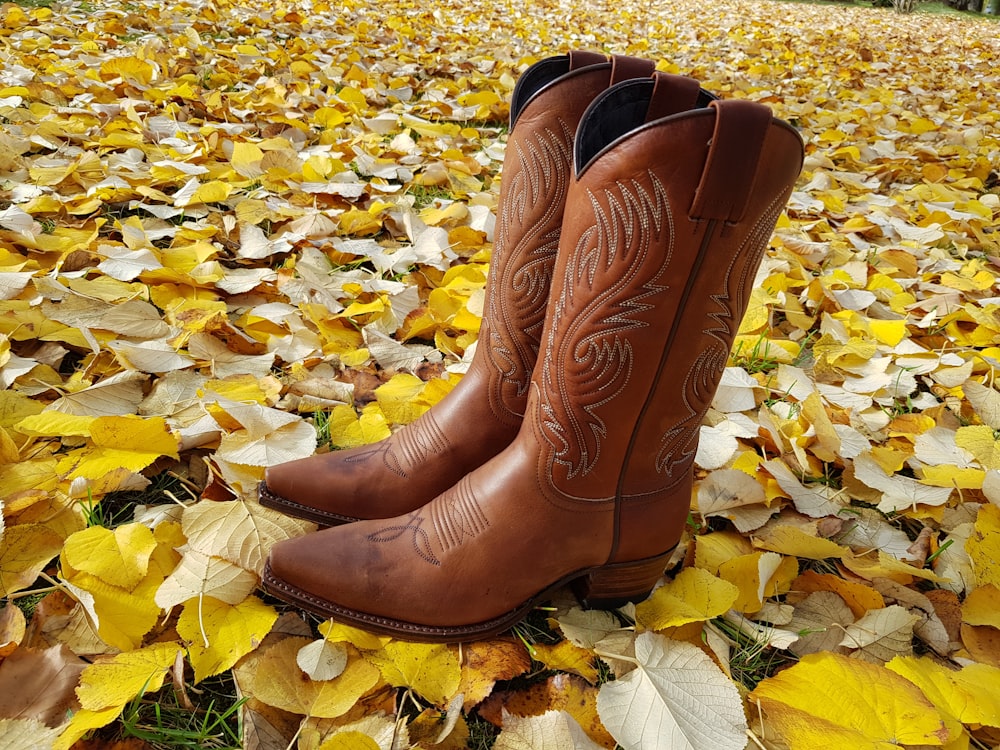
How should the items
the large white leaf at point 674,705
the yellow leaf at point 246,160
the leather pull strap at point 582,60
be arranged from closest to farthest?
the large white leaf at point 674,705 < the leather pull strap at point 582,60 < the yellow leaf at point 246,160

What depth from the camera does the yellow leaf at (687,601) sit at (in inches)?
35.4

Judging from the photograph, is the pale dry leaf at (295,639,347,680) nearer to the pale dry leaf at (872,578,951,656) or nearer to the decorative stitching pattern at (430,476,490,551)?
the decorative stitching pattern at (430,476,490,551)

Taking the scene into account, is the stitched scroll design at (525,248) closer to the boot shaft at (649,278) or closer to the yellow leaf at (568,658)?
the boot shaft at (649,278)

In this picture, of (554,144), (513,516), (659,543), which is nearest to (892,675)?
(659,543)

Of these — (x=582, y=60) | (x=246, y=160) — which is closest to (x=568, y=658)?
(x=582, y=60)

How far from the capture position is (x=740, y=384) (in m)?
1.36

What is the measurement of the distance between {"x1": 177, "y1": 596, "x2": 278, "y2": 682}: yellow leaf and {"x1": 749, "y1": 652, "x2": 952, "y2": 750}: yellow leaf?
2.06 ft

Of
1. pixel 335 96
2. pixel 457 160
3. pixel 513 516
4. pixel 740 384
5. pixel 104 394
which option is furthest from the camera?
pixel 335 96

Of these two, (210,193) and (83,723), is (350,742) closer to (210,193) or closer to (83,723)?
(83,723)

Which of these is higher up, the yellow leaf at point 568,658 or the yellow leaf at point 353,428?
the yellow leaf at point 353,428

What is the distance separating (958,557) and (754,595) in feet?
1.21

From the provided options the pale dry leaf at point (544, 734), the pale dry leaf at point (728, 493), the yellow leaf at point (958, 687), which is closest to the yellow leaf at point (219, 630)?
the pale dry leaf at point (544, 734)

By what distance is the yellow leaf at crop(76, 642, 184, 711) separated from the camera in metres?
0.72

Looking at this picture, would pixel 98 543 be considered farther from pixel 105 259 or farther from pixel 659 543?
pixel 105 259
